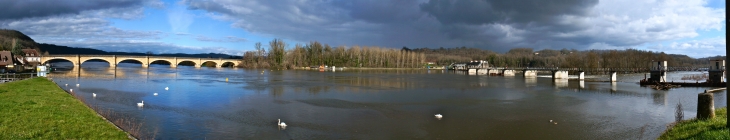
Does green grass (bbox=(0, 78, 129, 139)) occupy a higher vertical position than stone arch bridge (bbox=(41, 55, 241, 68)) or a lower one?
lower

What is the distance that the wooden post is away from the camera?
1478 cm

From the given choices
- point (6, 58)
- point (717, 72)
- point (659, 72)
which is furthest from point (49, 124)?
point (6, 58)

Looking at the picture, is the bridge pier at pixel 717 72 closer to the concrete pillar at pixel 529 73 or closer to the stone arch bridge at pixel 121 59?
the concrete pillar at pixel 529 73

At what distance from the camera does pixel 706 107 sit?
15.0 meters

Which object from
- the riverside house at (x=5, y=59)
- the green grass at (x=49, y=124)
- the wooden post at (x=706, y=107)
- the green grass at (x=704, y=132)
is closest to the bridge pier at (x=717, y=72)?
the wooden post at (x=706, y=107)

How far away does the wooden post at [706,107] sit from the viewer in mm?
14781

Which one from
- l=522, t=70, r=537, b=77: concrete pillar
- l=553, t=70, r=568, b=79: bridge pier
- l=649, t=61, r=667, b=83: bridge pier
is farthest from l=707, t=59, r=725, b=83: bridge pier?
A: l=522, t=70, r=537, b=77: concrete pillar

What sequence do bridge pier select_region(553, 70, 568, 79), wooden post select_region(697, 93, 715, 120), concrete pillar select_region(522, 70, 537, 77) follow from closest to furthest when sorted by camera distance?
1. wooden post select_region(697, 93, 715, 120)
2. bridge pier select_region(553, 70, 568, 79)
3. concrete pillar select_region(522, 70, 537, 77)

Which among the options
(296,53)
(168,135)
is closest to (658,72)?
(168,135)

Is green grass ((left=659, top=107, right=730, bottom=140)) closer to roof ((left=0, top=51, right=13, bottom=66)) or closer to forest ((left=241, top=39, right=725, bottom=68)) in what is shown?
roof ((left=0, top=51, right=13, bottom=66))

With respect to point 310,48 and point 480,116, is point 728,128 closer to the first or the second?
point 480,116

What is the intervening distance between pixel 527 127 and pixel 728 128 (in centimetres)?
765

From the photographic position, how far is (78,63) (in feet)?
385

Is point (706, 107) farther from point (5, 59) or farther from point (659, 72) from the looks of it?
point (5, 59)
